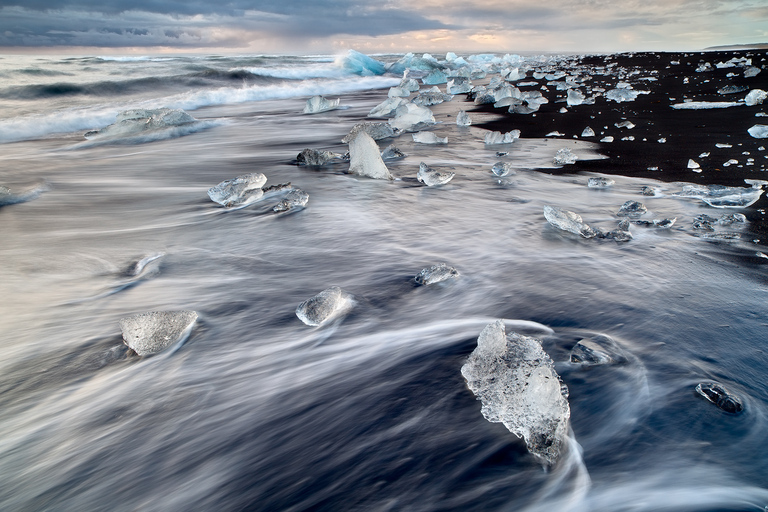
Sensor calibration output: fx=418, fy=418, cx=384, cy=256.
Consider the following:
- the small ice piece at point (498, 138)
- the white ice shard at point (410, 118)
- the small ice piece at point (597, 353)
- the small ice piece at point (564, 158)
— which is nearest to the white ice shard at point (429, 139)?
the small ice piece at point (498, 138)

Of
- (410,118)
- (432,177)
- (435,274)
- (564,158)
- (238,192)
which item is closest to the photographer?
(435,274)

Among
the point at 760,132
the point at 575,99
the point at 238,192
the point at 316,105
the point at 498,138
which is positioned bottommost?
the point at 316,105

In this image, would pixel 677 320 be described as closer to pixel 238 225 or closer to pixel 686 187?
pixel 686 187

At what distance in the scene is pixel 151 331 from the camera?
1.47 metres

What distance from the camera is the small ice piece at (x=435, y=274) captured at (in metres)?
1.86

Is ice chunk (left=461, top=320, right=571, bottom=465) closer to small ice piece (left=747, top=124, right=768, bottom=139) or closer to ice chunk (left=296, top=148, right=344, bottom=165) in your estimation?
ice chunk (left=296, top=148, right=344, bottom=165)

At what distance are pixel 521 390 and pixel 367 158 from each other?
109 inches

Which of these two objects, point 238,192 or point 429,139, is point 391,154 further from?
point 238,192

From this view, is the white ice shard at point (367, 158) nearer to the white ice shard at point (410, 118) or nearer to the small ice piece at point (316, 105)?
the white ice shard at point (410, 118)

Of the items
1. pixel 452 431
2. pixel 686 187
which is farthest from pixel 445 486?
pixel 686 187

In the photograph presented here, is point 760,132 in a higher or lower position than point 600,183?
higher

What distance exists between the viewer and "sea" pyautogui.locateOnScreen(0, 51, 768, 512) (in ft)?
3.31

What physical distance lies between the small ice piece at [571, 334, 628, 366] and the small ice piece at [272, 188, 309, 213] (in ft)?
6.87

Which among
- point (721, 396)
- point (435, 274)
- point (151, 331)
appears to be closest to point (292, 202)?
point (435, 274)
